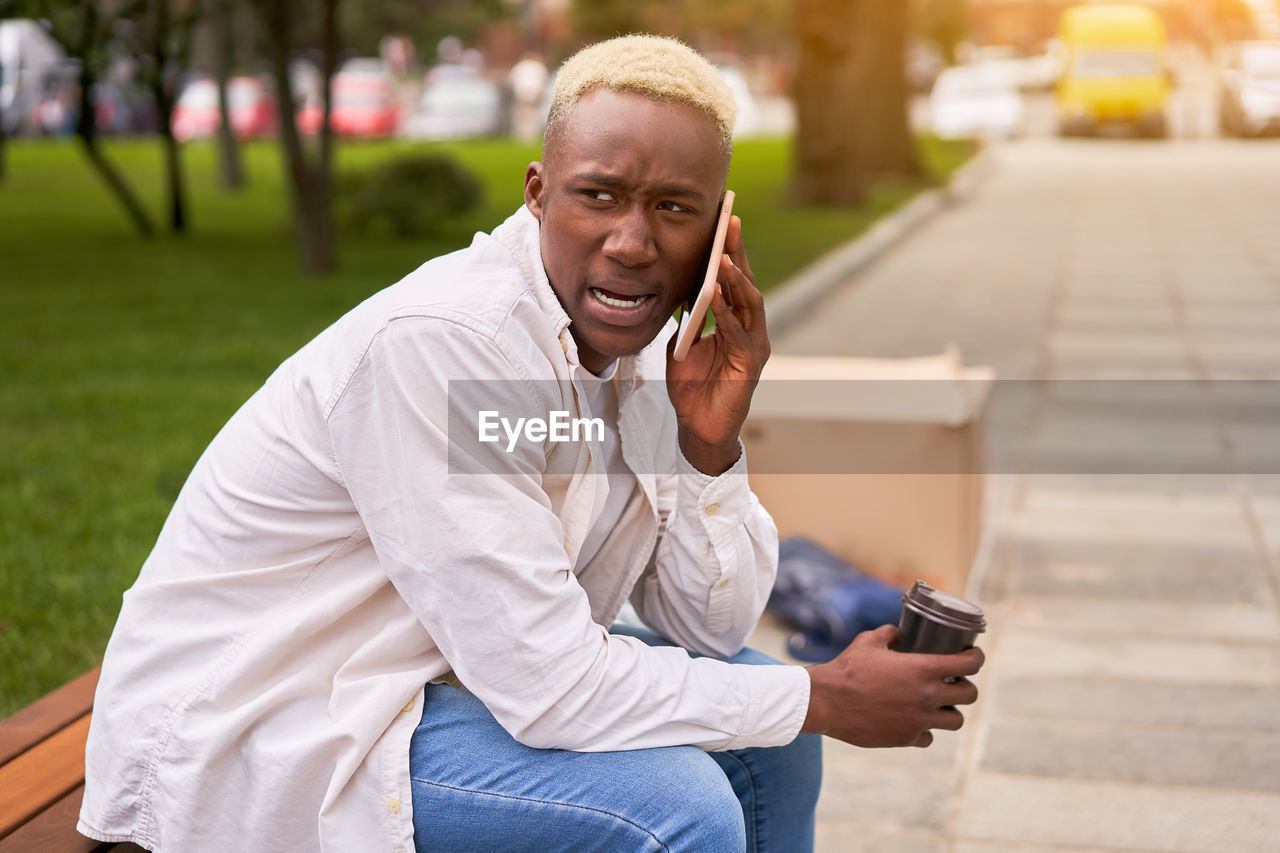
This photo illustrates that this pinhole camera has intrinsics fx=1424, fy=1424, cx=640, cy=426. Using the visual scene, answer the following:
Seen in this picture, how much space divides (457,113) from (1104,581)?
26150mm

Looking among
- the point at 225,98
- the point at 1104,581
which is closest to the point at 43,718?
the point at 1104,581

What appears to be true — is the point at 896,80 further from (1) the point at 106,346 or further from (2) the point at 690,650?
(2) the point at 690,650

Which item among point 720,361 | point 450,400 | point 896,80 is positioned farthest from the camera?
point 896,80

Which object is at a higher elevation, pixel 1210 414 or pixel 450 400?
pixel 450 400

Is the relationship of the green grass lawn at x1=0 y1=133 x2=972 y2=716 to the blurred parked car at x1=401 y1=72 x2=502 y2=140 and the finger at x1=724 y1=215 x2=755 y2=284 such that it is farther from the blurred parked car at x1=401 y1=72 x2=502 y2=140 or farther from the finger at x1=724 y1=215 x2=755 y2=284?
the blurred parked car at x1=401 y1=72 x2=502 y2=140

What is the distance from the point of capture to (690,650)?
7.50ft

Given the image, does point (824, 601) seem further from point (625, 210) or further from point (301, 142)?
point (301, 142)

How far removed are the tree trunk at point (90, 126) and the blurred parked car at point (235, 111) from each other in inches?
663

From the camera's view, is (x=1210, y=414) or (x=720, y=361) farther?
(x=1210, y=414)

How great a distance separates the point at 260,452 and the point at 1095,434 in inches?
189

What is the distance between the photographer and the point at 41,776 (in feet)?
7.27

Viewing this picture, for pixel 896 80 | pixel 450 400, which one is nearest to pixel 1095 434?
pixel 450 400

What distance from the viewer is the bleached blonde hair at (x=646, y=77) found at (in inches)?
72.7

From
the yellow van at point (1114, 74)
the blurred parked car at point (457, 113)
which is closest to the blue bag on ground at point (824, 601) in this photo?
the yellow van at point (1114, 74)
